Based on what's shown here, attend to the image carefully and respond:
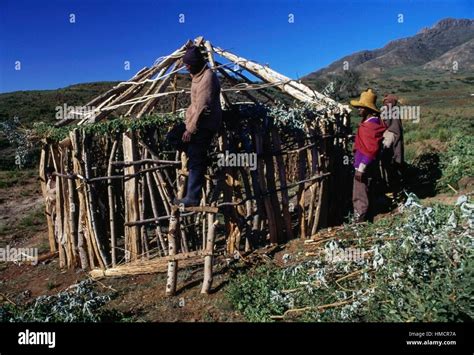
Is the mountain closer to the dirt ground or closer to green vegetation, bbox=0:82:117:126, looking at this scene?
green vegetation, bbox=0:82:117:126

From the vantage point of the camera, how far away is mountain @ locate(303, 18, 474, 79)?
102375mm

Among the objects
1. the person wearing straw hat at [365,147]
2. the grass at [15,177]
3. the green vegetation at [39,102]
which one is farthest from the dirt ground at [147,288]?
the green vegetation at [39,102]

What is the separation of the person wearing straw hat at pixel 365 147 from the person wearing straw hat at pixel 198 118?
206cm

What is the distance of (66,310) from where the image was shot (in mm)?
4469

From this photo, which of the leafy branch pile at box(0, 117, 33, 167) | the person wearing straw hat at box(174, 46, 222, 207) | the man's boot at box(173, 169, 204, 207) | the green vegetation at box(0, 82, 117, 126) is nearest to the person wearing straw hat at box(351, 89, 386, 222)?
the person wearing straw hat at box(174, 46, 222, 207)

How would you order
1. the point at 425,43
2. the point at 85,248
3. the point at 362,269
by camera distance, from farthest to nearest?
1. the point at 425,43
2. the point at 85,248
3. the point at 362,269

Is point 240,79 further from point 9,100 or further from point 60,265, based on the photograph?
point 9,100

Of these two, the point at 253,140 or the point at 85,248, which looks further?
the point at 85,248

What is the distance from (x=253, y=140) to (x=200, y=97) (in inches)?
52.8

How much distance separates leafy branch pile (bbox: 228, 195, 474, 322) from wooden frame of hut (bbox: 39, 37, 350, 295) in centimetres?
136

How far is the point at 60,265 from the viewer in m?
6.77

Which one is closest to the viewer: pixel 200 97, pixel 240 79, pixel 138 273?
pixel 200 97

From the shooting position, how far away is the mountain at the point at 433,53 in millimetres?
102375
